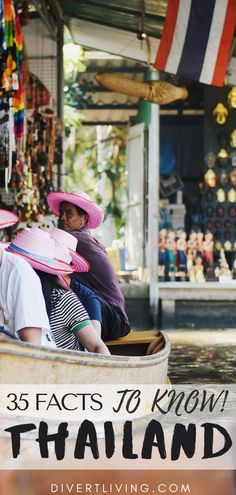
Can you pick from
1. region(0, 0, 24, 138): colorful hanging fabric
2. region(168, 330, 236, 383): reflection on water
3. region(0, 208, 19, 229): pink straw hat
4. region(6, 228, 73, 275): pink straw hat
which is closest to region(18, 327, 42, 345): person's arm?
region(6, 228, 73, 275): pink straw hat

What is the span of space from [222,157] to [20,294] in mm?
13194

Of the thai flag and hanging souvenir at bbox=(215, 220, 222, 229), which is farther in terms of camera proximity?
hanging souvenir at bbox=(215, 220, 222, 229)

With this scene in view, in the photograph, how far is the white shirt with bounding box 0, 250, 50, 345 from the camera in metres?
7.50

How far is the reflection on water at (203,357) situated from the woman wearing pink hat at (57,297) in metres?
4.59

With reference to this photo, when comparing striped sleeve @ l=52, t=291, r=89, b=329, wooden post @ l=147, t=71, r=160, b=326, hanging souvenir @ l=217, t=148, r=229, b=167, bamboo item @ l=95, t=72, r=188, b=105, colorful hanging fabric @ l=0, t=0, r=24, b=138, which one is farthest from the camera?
hanging souvenir @ l=217, t=148, r=229, b=167

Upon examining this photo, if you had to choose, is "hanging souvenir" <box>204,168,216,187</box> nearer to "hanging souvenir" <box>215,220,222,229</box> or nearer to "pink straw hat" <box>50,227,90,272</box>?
"hanging souvenir" <box>215,220,222,229</box>

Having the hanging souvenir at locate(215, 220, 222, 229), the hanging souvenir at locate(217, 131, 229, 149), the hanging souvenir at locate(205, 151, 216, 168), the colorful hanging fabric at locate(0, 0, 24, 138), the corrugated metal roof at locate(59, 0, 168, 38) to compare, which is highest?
the corrugated metal roof at locate(59, 0, 168, 38)

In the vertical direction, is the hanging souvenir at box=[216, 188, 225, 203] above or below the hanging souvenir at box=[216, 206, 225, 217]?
above

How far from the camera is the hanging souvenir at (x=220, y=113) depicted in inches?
803

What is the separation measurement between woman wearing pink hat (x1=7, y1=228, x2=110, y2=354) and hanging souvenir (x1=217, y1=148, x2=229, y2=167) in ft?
39.5

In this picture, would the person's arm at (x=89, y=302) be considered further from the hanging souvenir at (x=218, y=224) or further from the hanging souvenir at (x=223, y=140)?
the hanging souvenir at (x=223, y=140)

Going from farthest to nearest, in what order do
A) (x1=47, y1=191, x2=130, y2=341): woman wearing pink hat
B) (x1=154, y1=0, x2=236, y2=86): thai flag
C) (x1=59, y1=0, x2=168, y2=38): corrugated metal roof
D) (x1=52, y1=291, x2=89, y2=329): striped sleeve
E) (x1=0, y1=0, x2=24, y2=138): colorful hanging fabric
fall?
(x1=59, y1=0, x2=168, y2=38): corrugated metal roof < (x1=154, y1=0, x2=236, y2=86): thai flag < (x1=0, y1=0, x2=24, y2=138): colorful hanging fabric < (x1=47, y1=191, x2=130, y2=341): woman wearing pink hat < (x1=52, y1=291, x2=89, y2=329): striped sleeve

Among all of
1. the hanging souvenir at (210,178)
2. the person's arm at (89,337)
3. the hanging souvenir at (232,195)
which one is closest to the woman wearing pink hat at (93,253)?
the person's arm at (89,337)

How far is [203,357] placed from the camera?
49.2 ft
